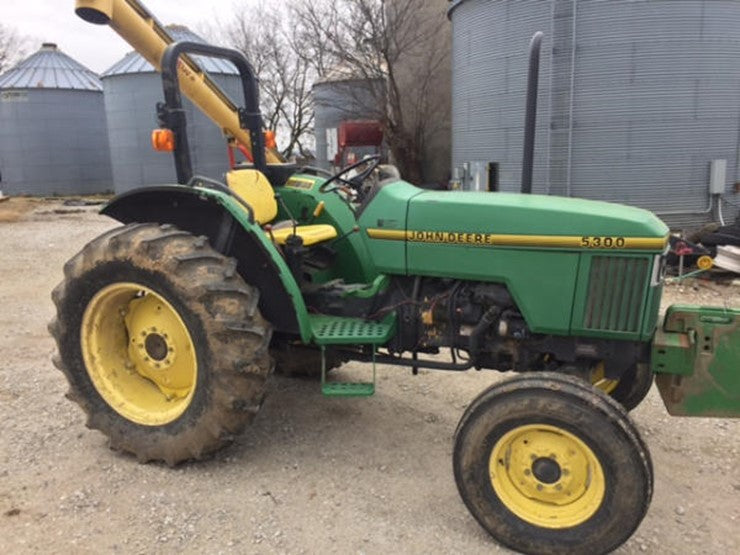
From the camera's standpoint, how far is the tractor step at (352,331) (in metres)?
3.04

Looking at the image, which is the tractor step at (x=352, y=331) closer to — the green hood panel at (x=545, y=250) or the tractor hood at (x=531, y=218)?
the green hood panel at (x=545, y=250)

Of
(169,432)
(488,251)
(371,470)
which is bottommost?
(371,470)

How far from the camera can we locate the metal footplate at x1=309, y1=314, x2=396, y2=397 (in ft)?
9.95

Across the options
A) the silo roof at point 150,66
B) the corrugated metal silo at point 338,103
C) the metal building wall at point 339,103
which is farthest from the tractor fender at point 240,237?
the silo roof at point 150,66

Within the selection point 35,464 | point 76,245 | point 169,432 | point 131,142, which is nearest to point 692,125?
point 169,432

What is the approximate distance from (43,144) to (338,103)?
9585 millimetres

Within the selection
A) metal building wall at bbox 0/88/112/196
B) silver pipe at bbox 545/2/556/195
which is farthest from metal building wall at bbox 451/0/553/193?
metal building wall at bbox 0/88/112/196

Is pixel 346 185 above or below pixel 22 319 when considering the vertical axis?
above

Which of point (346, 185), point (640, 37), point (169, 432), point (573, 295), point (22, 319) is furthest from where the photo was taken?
point (640, 37)

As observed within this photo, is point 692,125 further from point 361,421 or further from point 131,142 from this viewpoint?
point 131,142

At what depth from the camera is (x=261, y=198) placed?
143 inches

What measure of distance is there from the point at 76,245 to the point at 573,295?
924 cm

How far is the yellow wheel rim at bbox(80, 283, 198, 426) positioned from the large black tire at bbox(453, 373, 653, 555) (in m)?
1.49

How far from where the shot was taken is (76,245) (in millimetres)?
10117
